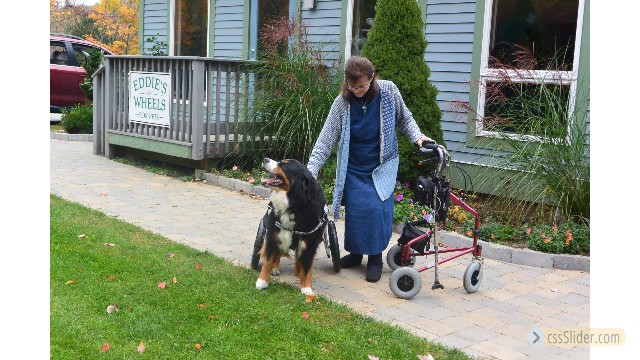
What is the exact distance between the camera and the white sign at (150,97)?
8.95m

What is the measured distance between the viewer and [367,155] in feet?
15.9

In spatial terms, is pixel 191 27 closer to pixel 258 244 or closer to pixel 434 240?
pixel 258 244

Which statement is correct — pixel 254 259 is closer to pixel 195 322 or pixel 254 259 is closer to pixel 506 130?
pixel 195 322

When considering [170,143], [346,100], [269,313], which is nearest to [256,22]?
[170,143]

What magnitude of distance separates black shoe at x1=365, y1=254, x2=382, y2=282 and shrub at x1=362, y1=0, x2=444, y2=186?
2097 millimetres

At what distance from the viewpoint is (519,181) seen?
5926 millimetres

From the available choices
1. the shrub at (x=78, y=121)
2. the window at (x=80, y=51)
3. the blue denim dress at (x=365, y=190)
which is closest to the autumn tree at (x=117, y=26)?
the window at (x=80, y=51)

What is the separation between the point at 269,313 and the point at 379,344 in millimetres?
736

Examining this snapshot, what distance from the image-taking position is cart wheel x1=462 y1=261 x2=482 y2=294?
4531 mm

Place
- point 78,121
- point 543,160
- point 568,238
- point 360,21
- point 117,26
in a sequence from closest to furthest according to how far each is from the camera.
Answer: point 568,238 < point 543,160 < point 360,21 < point 78,121 < point 117,26

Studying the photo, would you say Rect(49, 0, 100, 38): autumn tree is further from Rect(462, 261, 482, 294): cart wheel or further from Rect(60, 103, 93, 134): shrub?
Rect(462, 261, 482, 294): cart wheel

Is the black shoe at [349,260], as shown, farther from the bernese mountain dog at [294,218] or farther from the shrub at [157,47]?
the shrub at [157,47]

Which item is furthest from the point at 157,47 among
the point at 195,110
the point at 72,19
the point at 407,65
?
the point at 72,19

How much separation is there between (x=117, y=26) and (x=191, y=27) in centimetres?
1111
